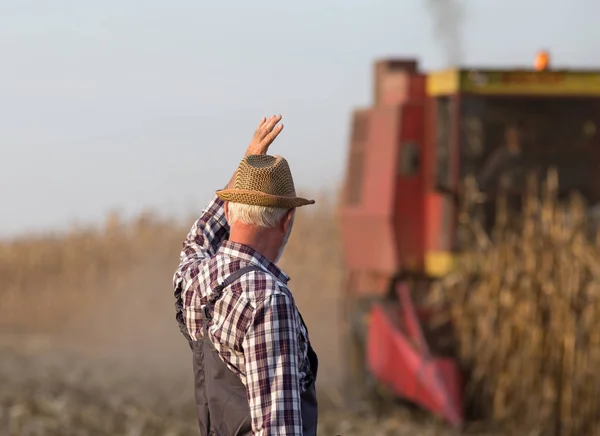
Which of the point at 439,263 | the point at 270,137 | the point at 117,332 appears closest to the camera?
the point at 270,137

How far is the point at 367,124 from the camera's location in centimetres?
1057

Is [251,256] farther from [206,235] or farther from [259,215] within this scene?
[206,235]

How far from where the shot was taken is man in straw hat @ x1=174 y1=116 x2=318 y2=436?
10.2 ft

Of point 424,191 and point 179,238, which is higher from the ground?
point 424,191

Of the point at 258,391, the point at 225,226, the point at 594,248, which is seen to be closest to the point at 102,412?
the point at 594,248

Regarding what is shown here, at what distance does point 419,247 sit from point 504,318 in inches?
41.4

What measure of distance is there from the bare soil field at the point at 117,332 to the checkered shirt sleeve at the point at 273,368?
536 cm

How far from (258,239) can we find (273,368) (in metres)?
0.37

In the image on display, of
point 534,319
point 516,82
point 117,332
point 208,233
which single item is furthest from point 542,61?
point 117,332

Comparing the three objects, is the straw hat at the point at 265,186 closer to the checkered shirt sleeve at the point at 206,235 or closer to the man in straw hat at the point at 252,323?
the man in straw hat at the point at 252,323

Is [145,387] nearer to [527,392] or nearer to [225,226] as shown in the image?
[527,392]

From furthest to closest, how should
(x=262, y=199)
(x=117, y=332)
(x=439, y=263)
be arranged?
1. (x=117, y=332)
2. (x=439, y=263)
3. (x=262, y=199)

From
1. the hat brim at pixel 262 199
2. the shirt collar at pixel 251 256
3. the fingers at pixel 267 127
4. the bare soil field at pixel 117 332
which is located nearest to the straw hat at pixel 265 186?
the hat brim at pixel 262 199

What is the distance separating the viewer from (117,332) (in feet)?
67.4
